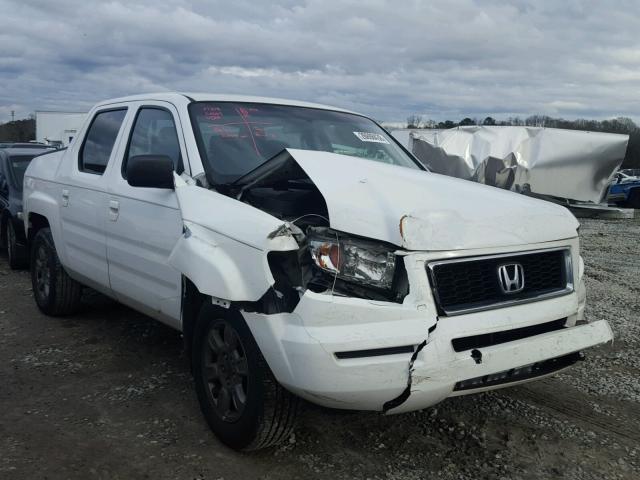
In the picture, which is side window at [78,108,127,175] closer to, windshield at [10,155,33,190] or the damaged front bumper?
the damaged front bumper

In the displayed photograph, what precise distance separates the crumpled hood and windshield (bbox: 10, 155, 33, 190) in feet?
21.9

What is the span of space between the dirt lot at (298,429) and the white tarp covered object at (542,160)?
1317 centimetres

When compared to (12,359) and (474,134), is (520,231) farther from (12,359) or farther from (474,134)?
(474,134)

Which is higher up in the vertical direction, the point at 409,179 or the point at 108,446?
the point at 409,179

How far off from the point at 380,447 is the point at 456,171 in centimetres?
1568

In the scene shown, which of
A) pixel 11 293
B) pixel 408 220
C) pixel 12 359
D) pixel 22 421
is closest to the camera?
pixel 408 220

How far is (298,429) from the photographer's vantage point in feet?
11.4

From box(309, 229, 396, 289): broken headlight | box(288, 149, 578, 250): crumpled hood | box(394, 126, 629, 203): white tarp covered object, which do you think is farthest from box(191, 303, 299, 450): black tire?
box(394, 126, 629, 203): white tarp covered object

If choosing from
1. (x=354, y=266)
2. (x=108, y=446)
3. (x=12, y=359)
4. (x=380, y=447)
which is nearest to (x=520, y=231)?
(x=354, y=266)

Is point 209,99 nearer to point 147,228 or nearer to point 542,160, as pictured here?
point 147,228

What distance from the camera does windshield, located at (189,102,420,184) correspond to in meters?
3.75

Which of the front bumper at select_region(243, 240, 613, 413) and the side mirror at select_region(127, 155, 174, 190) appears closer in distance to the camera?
the front bumper at select_region(243, 240, 613, 413)

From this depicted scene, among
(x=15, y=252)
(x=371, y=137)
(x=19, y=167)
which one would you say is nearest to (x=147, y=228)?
(x=371, y=137)

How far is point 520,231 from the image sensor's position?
2.96 metres
